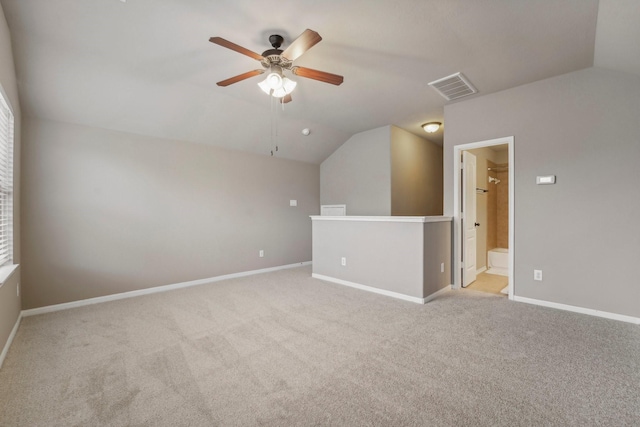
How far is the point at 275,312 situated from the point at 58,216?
294cm

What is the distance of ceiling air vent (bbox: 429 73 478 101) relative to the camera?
3.41 meters

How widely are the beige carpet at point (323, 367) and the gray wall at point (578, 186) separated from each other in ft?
1.29

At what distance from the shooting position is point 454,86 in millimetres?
3600

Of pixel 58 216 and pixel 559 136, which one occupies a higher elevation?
pixel 559 136

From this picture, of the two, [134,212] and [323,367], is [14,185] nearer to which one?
[134,212]

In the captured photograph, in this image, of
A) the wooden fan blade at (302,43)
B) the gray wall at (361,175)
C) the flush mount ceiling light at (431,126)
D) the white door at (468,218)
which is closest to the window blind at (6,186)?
the wooden fan blade at (302,43)

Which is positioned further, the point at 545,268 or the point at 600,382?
the point at 545,268

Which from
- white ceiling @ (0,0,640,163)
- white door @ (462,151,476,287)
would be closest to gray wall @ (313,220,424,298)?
white door @ (462,151,476,287)

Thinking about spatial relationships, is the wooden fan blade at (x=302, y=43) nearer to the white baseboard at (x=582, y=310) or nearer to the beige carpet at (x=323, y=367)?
the beige carpet at (x=323, y=367)

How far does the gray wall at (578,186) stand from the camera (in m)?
2.96

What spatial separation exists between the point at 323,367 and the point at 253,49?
300 centimetres

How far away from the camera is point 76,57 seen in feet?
9.36

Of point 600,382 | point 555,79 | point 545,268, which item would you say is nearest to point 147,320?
point 600,382

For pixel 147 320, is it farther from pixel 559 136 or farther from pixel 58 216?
pixel 559 136
